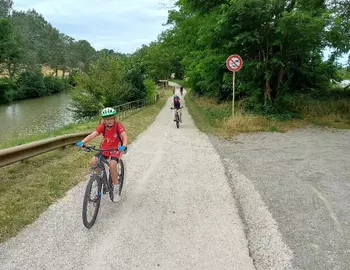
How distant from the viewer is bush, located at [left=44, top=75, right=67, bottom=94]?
59125 mm

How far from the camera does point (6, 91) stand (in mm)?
43406

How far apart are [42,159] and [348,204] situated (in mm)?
7018

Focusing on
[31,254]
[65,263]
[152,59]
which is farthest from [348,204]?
[152,59]

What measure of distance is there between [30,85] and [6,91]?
8.32m

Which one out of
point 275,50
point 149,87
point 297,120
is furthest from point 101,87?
point 297,120

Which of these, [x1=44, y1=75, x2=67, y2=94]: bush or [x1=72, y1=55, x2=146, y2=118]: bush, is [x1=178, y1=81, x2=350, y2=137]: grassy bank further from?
[x1=44, y1=75, x2=67, y2=94]: bush

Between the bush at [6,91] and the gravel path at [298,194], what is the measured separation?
40746 millimetres

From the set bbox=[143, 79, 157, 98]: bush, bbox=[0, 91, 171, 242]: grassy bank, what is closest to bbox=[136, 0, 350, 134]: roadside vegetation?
bbox=[0, 91, 171, 242]: grassy bank

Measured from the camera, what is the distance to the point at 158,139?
12031 millimetres

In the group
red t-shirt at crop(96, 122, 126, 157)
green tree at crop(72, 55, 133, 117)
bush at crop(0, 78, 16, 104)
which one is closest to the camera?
red t-shirt at crop(96, 122, 126, 157)

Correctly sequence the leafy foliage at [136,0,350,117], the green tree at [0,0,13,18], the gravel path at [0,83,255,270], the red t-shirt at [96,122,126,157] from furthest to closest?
the green tree at [0,0,13,18] → the leafy foliage at [136,0,350,117] → the red t-shirt at [96,122,126,157] → the gravel path at [0,83,255,270]

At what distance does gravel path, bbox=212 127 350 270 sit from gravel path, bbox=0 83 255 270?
0.37 meters

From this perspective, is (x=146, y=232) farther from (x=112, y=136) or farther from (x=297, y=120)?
(x=297, y=120)

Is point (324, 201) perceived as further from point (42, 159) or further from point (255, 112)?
point (255, 112)
